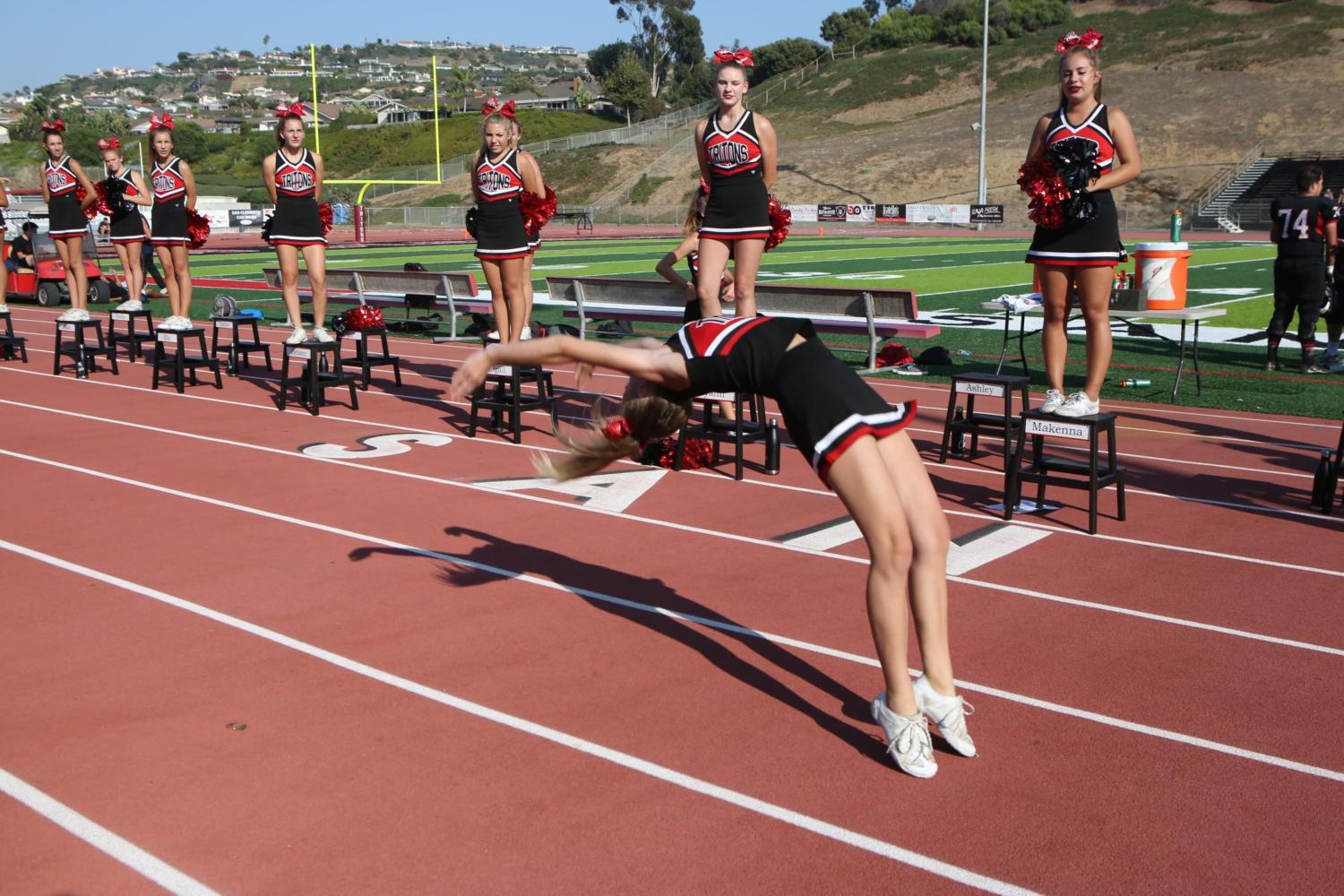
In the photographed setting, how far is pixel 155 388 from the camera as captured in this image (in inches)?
485

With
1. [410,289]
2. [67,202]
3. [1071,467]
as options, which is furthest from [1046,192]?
[67,202]

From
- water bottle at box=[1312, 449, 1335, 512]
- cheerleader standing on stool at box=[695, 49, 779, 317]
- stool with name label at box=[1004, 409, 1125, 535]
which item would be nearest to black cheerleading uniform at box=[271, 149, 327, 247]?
cheerleader standing on stool at box=[695, 49, 779, 317]

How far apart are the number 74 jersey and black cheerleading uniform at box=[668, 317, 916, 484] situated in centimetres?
982

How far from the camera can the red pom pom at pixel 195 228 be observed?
42.9 ft

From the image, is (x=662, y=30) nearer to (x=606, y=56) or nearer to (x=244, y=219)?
(x=606, y=56)

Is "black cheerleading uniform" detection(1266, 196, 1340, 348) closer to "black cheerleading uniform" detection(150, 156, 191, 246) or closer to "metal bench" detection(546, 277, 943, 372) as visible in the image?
"metal bench" detection(546, 277, 943, 372)

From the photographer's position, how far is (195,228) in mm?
13195

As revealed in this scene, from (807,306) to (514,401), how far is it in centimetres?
488

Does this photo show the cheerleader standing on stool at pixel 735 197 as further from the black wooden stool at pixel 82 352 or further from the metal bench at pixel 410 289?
the metal bench at pixel 410 289

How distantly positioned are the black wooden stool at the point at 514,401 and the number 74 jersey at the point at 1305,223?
736cm

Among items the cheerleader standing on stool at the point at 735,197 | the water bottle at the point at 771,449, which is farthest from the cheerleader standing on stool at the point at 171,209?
the water bottle at the point at 771,449

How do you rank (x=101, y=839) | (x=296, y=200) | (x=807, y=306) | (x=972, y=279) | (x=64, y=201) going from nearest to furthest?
(x=101, y=839)
(x=296, y=200)
(x=807, y=306)
(x=64, y=201)
(x=972, y=279)

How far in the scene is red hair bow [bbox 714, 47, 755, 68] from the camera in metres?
8.27

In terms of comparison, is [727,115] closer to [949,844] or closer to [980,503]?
[980,503]
